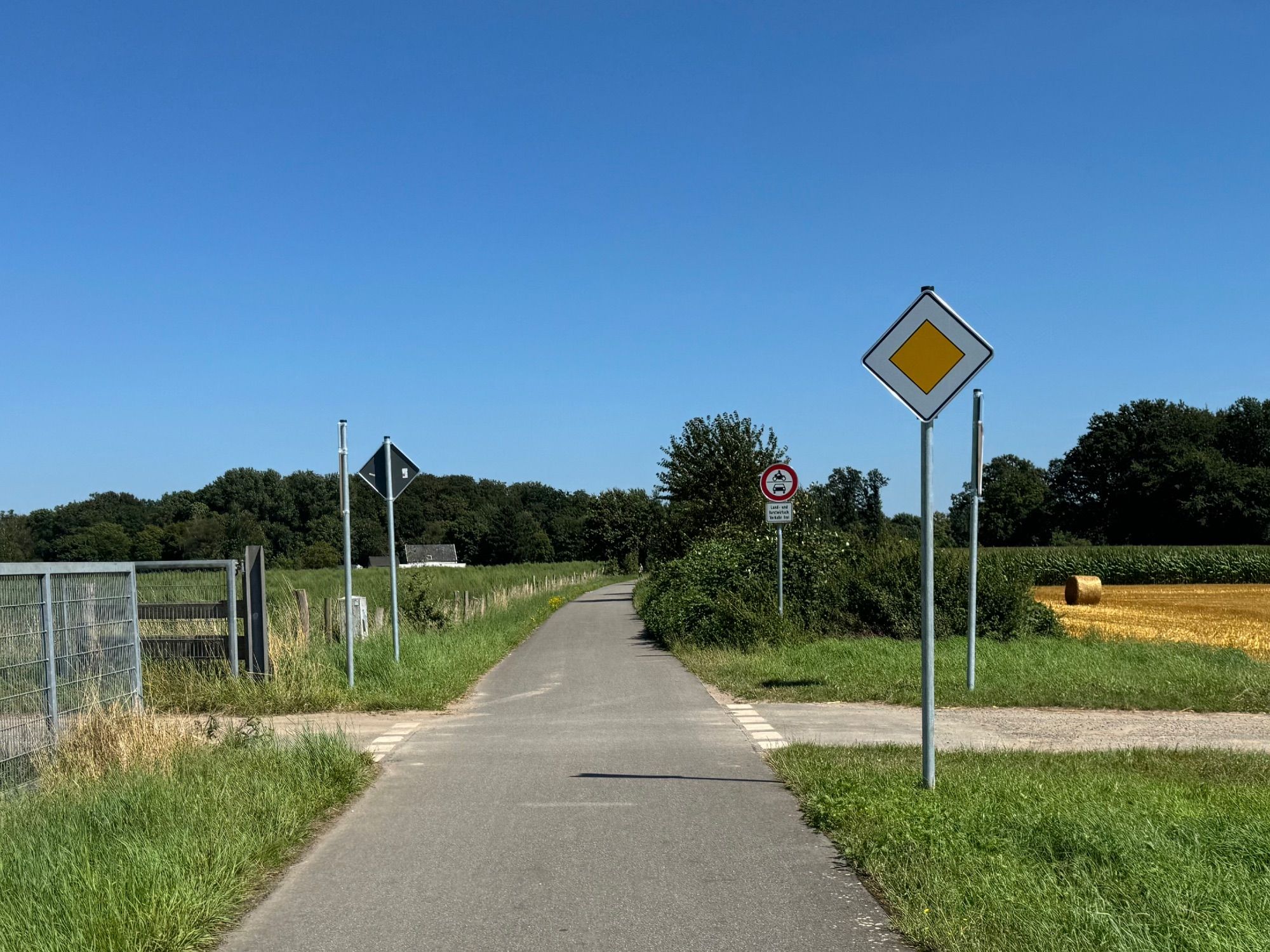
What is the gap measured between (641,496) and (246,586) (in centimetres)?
8434

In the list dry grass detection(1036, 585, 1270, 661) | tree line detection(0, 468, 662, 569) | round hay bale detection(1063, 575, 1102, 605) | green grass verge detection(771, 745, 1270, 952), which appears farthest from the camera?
tree line detection(0, 468, 662, 569)

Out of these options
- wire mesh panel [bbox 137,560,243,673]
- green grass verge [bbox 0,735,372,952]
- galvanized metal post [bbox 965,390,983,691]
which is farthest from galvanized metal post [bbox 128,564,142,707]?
galvanized metal post [bbox 965,390,983,691]

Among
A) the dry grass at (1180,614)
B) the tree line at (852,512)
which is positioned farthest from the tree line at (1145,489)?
the dry grass at (1180,614)

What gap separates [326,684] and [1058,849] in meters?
9.63

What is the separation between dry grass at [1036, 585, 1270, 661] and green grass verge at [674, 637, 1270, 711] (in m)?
3.48

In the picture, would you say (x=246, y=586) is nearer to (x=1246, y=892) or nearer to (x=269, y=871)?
(x=269, y=871)

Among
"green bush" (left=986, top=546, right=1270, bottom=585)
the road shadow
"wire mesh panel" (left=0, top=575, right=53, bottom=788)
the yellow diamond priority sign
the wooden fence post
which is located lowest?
"green bush" (left=986, top=546, right=1270, bottom=585)

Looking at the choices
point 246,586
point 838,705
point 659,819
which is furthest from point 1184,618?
point 659,819

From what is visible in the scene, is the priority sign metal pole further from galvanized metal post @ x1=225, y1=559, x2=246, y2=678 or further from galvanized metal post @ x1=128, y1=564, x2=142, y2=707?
galvanized metal post @ x1=225, y1=559, x2=246, y2=678

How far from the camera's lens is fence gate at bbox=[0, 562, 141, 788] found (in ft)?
25.6

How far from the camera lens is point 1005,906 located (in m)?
4.74

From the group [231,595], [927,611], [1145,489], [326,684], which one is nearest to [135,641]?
[326,684]

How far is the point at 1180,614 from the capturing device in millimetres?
37250

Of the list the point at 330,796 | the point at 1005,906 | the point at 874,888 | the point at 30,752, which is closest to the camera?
the point at 1005,906
